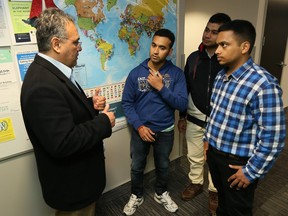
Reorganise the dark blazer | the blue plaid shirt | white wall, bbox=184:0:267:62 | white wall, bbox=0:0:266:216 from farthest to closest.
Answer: white wall, bbox=184:0:267:62 < white wall, bbox=0:0:266:216 < the blue plaid shirt < the dark blazer

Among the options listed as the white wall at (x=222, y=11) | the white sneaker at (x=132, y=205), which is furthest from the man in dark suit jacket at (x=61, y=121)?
the white wall at (x=222, y=11)

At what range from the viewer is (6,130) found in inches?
52.9

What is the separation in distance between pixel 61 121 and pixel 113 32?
0.97 meters

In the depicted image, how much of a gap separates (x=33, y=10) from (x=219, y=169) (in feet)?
4.82

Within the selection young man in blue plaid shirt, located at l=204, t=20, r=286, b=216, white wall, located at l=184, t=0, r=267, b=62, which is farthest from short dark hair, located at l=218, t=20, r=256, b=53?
white wall, located at l=184, t=0, r=267, b=62

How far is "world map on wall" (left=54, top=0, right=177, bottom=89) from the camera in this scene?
5.02 ft

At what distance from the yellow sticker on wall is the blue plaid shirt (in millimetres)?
1236

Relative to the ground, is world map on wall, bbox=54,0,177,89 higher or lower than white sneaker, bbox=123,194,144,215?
higher

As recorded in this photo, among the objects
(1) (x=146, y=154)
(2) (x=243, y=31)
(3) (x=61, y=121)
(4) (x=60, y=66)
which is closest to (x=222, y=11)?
(2) (x=243, y=31)

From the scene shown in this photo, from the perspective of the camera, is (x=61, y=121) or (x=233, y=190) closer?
(x=61, y=121)

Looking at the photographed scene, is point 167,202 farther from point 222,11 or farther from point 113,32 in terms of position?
point 222,11

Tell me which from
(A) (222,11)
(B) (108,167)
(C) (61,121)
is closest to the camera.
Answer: (C) (61,121)

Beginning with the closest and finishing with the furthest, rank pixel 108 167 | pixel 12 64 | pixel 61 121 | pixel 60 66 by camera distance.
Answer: pixel 61 121 < pixel 60 66 < pixel 12 64 < pixel 108 167

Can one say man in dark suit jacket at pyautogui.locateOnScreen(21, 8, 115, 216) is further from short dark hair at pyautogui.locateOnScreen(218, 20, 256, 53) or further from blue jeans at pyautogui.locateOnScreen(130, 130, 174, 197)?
short dark hair at pyautogui.locateOnScreen(218, 20, 256, 53)
